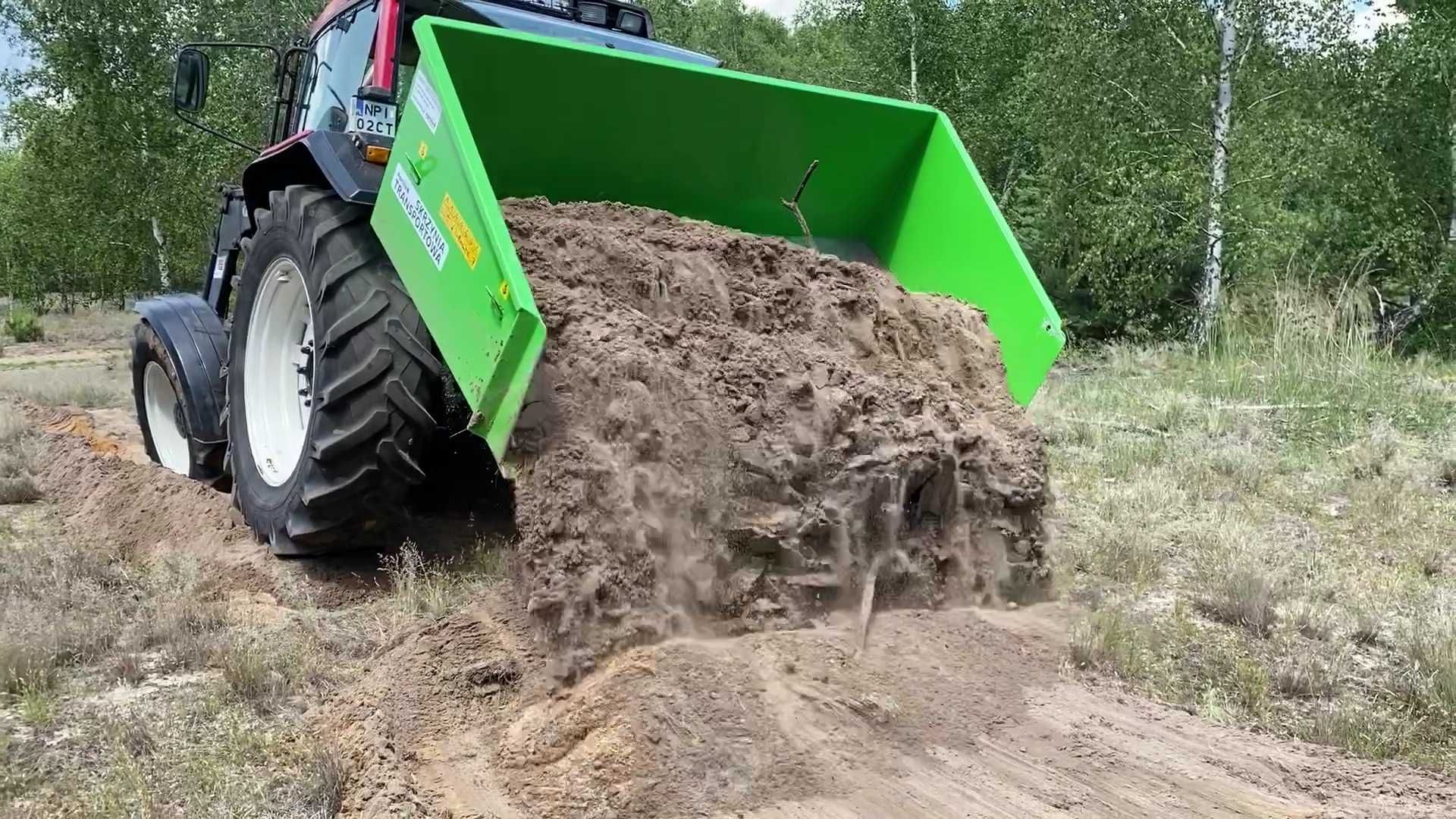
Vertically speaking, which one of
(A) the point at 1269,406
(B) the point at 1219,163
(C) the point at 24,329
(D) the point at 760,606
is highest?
(B) the point at 1219,163

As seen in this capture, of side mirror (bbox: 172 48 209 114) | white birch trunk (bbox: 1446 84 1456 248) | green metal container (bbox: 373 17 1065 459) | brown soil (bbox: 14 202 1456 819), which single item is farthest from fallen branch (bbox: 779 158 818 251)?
white birch trunk (bbox: 1446 84 1456 248)

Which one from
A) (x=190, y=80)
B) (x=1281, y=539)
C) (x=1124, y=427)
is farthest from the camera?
(x=1124, y=427)

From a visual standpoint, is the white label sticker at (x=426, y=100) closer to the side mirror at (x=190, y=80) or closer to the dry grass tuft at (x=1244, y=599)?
the side mirror at (x=190, y=80)

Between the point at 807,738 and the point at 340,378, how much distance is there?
1854 mm

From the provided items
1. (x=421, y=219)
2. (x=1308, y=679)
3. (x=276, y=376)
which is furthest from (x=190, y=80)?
(x=1308, y=679)

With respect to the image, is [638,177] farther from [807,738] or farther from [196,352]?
[196,352]

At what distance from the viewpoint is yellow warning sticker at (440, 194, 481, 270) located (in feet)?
8.79

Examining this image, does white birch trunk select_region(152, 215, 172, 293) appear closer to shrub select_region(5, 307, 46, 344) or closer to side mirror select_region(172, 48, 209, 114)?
shrub select_region(5, 307, 46, 344)

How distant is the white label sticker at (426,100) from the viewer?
2.87 meters

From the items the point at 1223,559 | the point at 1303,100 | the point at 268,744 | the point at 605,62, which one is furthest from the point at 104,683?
the point at 1303,100

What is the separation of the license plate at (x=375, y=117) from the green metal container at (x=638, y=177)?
66 cm

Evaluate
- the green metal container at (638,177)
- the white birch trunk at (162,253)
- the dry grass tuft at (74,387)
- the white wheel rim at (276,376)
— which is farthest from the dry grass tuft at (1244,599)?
the white birch trunk at (162,253)

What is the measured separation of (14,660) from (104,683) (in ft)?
0.74

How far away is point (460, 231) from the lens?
9.02ft
